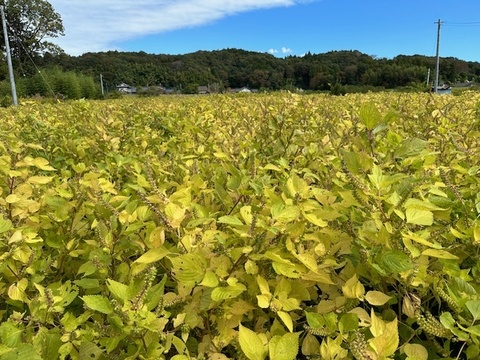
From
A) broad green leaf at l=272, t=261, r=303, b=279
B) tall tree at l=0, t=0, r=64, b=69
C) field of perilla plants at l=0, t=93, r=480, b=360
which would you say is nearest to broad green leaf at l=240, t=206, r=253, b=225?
field of perilla plants at l=0, t=93, r=480, b=360

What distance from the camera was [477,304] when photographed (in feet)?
3.00

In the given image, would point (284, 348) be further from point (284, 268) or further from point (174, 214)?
point (174, 214)

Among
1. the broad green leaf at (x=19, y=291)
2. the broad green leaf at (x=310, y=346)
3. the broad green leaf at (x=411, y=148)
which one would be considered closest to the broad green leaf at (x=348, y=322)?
the broad green leaf at (x=310, y=346)

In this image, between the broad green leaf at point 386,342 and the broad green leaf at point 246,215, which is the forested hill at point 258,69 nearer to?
the broad green leaf at point 246,215

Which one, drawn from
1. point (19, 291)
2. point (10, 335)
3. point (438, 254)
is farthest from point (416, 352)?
point (19, 291)

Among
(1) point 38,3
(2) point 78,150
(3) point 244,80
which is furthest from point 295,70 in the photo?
(2) point 78,150

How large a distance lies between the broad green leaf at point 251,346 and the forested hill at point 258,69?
35.5 metres

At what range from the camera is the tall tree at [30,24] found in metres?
46.3

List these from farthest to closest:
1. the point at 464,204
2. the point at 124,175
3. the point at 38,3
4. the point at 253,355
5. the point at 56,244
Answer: the point at 38,3, the point at 124,175, the point at 56,244, the point at 464,204, the point at 253,355

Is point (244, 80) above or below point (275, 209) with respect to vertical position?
above

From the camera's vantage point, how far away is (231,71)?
57688 mm

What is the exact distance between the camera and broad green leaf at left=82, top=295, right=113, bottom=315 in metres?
0.86

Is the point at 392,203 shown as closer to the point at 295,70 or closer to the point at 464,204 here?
the point at 464,204

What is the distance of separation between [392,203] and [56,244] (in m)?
1.08
